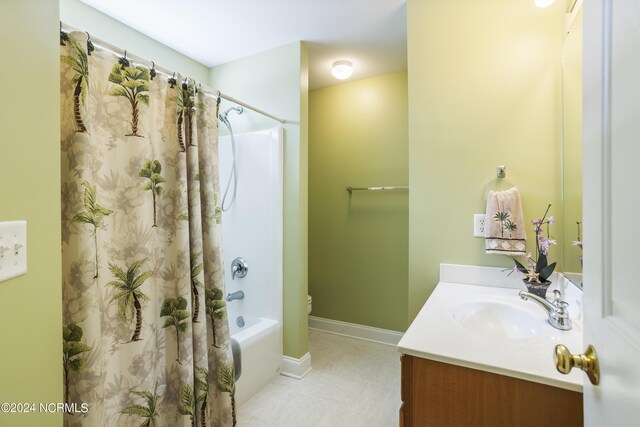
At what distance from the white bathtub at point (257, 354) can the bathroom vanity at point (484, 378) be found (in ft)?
3.93

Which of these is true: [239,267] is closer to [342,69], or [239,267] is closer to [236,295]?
[236,295]

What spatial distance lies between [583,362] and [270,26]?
2326 millimetres

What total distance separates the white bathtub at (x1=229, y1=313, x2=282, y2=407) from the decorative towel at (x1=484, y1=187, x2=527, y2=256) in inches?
59.0

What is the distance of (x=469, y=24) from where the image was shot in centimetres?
170

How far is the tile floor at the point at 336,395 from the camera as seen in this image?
5.67 ft

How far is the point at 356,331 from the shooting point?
286cm

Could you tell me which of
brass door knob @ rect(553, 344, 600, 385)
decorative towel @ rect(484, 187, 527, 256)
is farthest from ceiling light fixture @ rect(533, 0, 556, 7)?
brass door knob @ rect(553, 344, 600, 385)

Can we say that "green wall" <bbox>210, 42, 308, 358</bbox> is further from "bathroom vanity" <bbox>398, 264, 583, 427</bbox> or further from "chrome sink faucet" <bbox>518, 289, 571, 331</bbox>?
"chrome sink faucet" <bbox>518, 289, 571, 331</bbox>

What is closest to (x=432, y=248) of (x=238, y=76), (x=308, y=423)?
(x=308, y=423)

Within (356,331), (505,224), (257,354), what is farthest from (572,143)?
(356,331)

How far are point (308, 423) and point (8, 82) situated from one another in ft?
6.26

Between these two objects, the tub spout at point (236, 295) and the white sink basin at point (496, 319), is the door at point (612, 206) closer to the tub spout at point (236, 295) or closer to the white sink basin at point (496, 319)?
the white sink basin at point (496, 319)

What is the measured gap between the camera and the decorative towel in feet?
5.03

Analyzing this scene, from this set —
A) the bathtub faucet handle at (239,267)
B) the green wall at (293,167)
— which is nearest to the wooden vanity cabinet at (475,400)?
the green wall at (293,167)
